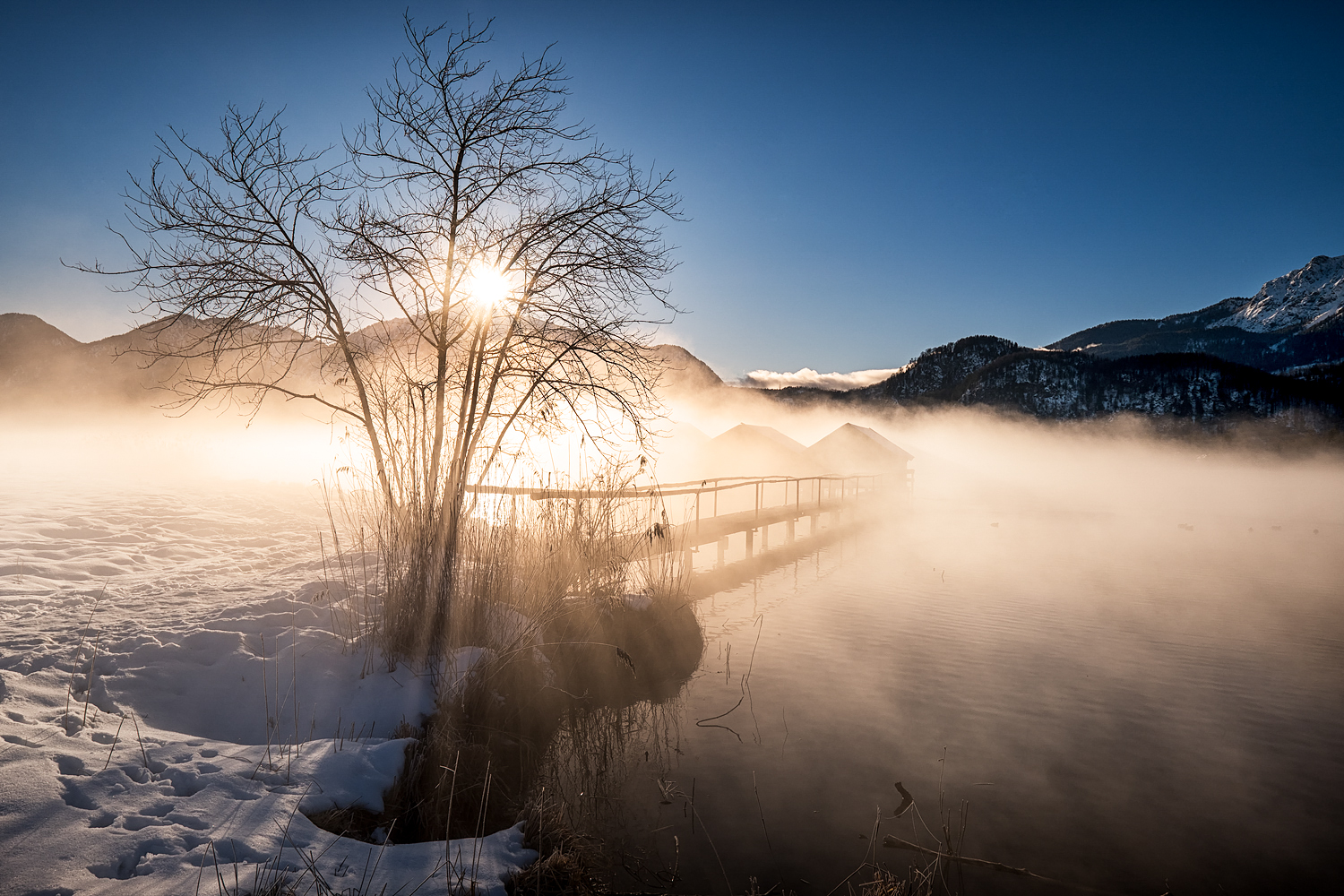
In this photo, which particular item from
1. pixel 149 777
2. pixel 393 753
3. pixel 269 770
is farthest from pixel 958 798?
pixel 149 777

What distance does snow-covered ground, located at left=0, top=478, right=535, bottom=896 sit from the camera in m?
2.38

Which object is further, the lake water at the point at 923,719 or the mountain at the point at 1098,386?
the mountain at the point at 1098,386

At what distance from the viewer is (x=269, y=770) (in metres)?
3.23

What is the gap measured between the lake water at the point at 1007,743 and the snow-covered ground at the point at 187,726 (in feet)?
5.96

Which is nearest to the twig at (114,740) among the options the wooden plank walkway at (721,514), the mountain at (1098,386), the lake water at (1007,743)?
the lake water at (1007,743)

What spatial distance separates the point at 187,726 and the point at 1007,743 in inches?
270

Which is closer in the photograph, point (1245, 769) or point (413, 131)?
point (1245, 769)

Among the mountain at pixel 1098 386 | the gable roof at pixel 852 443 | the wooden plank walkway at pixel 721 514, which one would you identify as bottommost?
the wooden plank walkway at pixel 721 514

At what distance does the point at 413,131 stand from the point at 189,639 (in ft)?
18.3

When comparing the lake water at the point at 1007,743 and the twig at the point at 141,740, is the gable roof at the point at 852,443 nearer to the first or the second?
the lake water at the point at 1007,743

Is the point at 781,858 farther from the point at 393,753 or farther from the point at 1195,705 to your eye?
the point at 1195,705

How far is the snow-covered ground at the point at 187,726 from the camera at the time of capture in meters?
2.38

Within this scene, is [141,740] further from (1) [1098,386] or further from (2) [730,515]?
(1) [1098,386]

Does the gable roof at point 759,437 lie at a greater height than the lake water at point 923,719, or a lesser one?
greater
